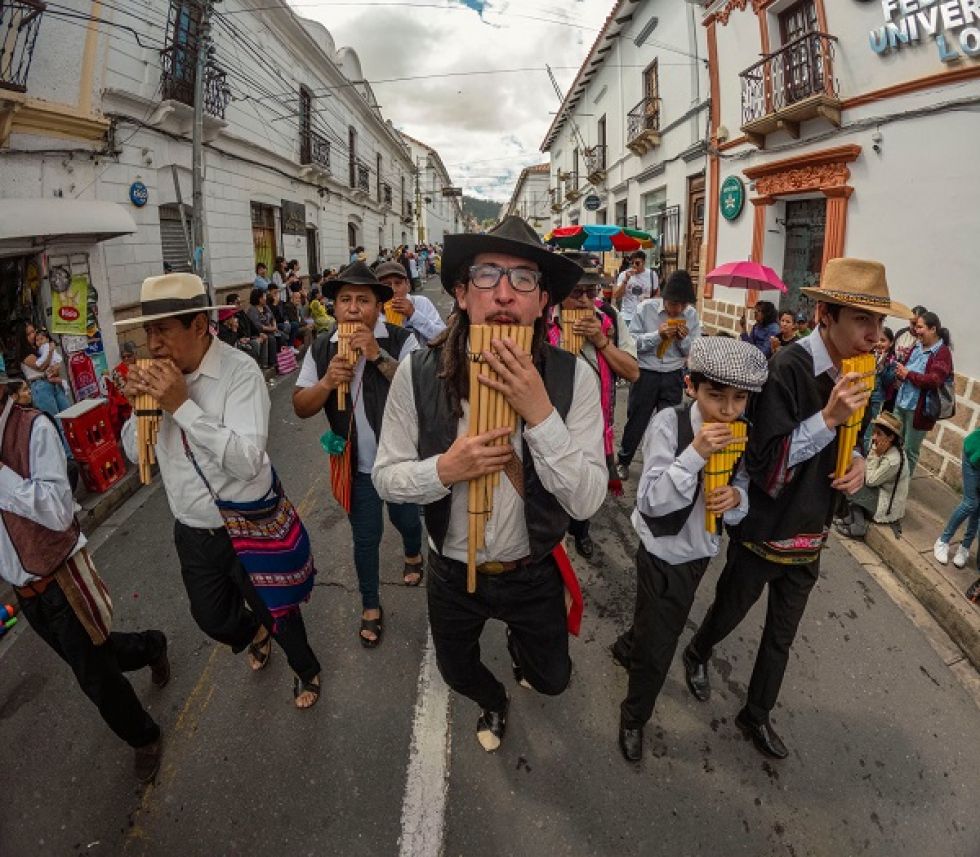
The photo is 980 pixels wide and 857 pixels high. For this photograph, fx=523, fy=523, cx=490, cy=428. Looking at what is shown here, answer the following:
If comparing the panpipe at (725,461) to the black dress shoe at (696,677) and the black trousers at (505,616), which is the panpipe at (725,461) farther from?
the black dress shoe at (696,677)

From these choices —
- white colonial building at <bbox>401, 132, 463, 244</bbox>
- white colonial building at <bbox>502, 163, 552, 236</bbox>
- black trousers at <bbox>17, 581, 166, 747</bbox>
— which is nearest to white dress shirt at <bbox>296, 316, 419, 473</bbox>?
black trousers at <bbox>17, 581, 166, 747</bbox>

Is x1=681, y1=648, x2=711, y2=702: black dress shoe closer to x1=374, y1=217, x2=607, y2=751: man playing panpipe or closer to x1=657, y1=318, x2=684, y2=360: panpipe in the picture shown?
x1=374, y1=217, x2=607, y2=751: man playing panpipe

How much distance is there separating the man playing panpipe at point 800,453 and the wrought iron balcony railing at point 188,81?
1047 cm

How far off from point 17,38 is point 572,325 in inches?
283

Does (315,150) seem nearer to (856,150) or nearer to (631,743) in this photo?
(856,150)

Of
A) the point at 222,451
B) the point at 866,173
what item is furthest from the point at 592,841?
the point at 866,173

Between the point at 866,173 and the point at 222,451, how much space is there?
8173 millimetres

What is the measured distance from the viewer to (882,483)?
4102 mm

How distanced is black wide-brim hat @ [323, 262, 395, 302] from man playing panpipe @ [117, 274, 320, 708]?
68cm

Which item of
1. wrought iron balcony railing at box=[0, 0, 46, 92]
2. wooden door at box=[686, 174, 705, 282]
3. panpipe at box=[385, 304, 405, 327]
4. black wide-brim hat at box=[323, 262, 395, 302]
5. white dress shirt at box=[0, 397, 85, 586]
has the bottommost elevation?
white dress shirt at box=[0, 397, 85, 586]

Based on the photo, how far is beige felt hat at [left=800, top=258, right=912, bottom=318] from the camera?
1932 millimetres

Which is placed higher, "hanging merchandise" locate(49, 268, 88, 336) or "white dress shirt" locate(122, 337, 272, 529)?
"hanging merchandise" locate(49, 268, 88, 336)

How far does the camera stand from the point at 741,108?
9.22 meters

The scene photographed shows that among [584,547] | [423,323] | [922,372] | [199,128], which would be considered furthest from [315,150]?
[922,372]
